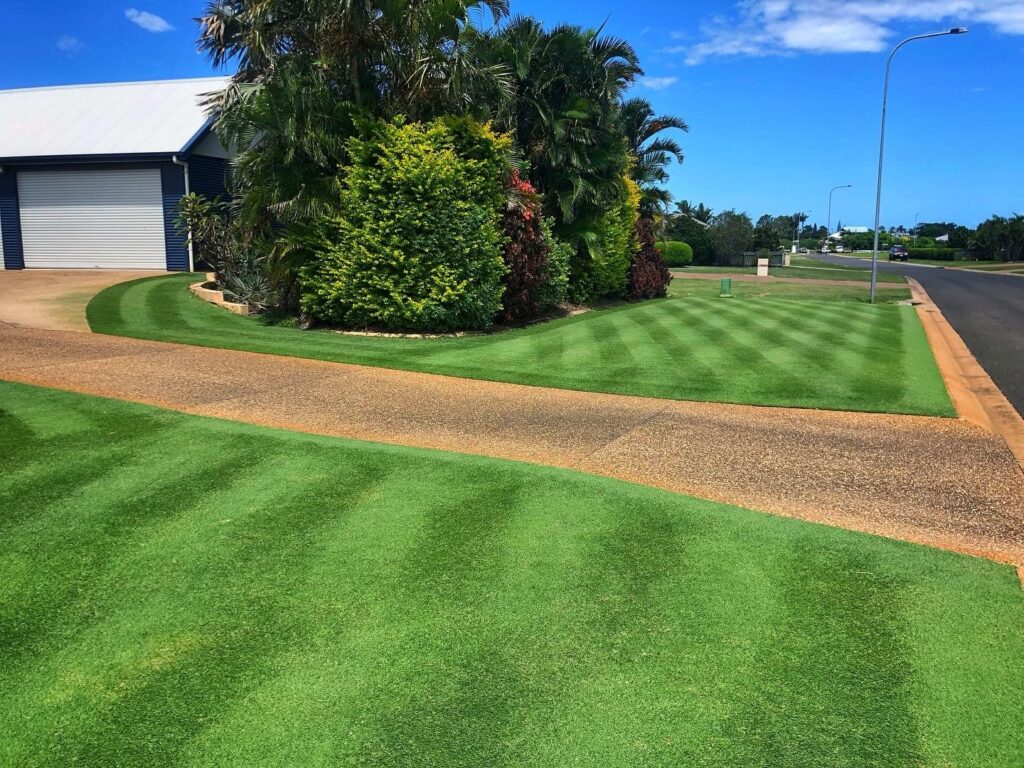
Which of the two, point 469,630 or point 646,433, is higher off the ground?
point 646,433

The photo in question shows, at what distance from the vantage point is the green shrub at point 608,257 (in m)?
21.5

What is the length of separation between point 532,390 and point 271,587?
19.5ft

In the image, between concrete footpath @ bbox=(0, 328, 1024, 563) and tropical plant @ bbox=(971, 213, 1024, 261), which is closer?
concrete footpath @ bbox=(0, 328, 1024, 563)

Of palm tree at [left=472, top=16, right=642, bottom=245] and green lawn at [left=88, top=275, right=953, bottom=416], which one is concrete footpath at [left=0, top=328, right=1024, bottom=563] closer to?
green lawn at [left=88, top=275, right=953, bottom=416]

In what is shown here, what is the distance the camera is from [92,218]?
25266 millimetres

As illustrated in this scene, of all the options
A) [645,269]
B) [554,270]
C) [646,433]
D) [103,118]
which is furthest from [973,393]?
[103,118]

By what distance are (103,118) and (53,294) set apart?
1202 cm

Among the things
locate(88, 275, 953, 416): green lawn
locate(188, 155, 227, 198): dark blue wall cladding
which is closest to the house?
locate(188, 155, 227, 198): dark blue wall cladding

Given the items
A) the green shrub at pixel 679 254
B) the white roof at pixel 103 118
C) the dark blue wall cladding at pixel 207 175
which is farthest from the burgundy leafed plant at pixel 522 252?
the green shrub at pixel 679 254

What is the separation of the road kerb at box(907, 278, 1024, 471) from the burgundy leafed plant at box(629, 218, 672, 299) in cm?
914

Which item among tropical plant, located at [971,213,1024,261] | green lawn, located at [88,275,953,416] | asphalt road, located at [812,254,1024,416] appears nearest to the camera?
green lawn, located at [88,275,953,416]

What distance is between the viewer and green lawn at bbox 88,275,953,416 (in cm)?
984

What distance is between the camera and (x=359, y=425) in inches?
299

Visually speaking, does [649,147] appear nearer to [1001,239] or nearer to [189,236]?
[189,236]
